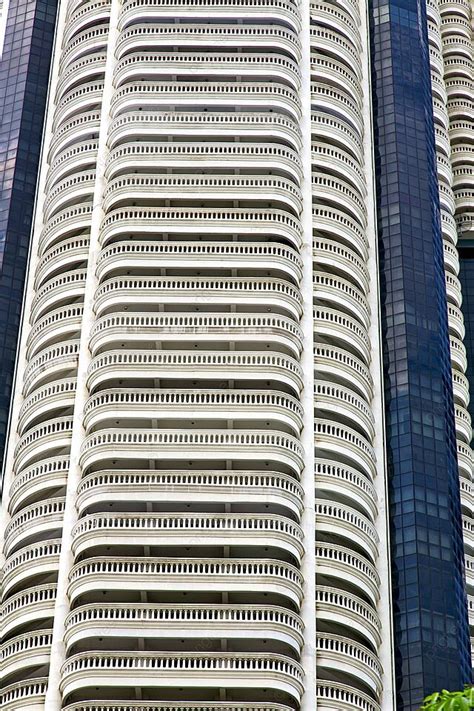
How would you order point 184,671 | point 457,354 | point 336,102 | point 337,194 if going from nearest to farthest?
point 184,671 < point 337,194 < point 336,102 < point 457,354

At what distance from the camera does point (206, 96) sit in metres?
106

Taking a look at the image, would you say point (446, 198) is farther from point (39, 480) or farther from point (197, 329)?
point (39, 480)

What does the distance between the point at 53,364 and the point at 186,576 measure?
19.6 meters

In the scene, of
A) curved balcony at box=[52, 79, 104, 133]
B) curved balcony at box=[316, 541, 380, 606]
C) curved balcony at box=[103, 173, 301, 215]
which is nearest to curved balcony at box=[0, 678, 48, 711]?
curved balcony at box=[316, 541, 380, 606]

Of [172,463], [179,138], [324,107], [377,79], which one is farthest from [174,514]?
[377,79]

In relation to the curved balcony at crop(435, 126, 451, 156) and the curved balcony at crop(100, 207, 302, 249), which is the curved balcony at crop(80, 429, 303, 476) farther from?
the curved balcony at crop(435, 126, 451, 156)

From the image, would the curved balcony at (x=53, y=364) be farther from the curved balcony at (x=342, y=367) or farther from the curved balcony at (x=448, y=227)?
the curved balcony at (x=448, y=227)

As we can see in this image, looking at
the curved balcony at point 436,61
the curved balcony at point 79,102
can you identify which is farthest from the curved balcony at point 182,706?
the curved balcony at point 436,61

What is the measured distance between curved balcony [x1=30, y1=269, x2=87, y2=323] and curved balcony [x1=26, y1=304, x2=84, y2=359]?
0.96 m

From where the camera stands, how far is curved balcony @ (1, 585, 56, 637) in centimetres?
8662

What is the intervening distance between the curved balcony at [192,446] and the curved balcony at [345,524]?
2.89 meters

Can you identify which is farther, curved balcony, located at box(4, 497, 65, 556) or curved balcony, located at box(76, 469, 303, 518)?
curved balcony, located at box(4, 497, 65, 556)

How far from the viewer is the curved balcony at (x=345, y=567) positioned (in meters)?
88.3

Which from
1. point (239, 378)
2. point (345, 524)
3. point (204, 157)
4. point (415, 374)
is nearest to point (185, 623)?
point (345, 524)
